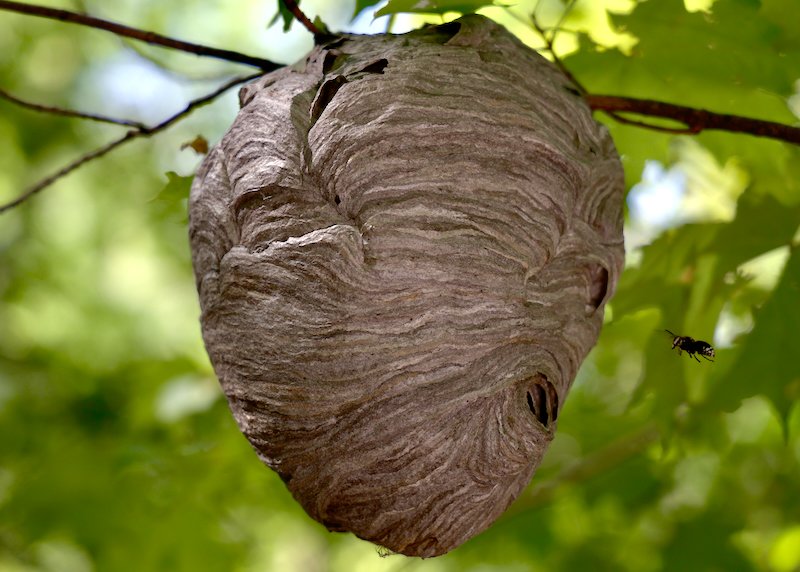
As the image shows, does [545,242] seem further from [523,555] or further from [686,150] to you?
[523,555]

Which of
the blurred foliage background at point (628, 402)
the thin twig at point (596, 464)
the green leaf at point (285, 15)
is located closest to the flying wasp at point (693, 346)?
the blurred foliage background at point (628, 402)

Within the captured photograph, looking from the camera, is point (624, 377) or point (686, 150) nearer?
point (686, 150)

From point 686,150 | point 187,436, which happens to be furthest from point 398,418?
point 686,150

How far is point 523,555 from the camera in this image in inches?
151

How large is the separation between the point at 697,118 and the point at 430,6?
72 cm

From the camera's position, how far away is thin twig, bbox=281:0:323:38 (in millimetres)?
1877

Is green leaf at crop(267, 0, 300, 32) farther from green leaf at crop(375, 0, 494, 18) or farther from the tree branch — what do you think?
the tree branch

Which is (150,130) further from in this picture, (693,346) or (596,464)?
(596,464)

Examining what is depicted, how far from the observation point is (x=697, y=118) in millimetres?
2051

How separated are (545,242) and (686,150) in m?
1.94

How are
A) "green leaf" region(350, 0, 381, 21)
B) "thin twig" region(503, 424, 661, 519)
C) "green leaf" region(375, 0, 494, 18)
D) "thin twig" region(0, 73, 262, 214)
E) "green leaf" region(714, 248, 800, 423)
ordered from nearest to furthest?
"green leaf" region(375, 0, 494, 18)
"green leaf" region(350, 0, 381, 21)
"thin twig" region(0, 73, 262, 214)
"green leaf" region(714, 248, 800, 423)
"thin twig" region(503, 424, 661, 519)

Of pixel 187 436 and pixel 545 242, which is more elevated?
pixel 545 242

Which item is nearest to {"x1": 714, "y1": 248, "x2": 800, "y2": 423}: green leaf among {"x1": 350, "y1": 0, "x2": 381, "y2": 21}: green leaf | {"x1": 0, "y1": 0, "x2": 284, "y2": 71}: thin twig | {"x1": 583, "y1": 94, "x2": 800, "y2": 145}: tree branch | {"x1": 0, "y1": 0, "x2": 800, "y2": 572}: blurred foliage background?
{"x1": 0, "y1": 0, "x2": 800, "y2": 572}: blurred foliage background

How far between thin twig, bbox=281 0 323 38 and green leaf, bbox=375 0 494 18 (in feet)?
0.88
